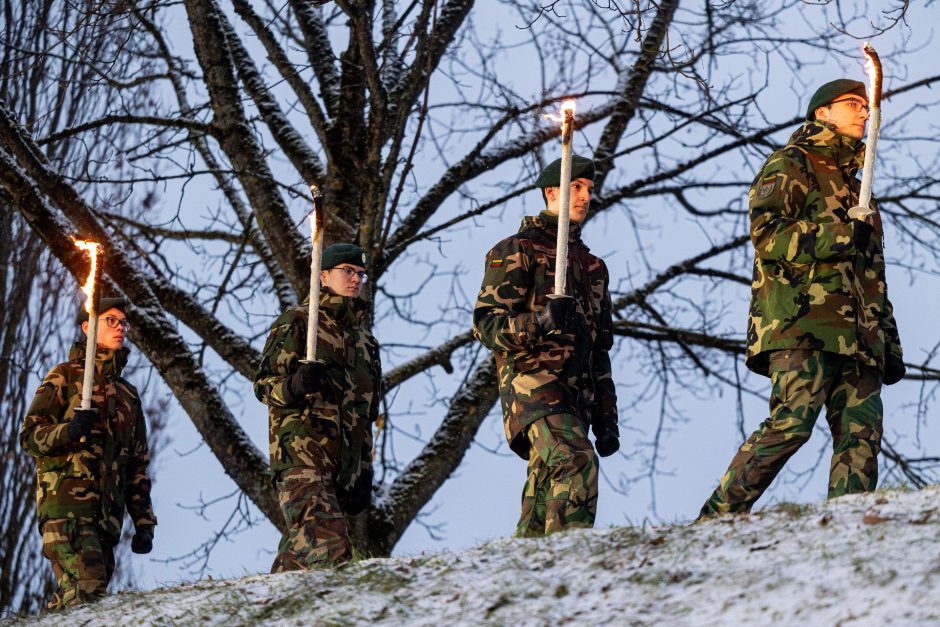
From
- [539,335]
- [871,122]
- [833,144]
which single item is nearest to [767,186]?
[833,144]

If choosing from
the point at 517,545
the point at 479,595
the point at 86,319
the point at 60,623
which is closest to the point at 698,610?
the point at 479,595

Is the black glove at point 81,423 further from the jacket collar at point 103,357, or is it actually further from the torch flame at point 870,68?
the torch flame at point 870,68

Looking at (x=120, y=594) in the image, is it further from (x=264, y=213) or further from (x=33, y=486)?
(x=33, y=486)

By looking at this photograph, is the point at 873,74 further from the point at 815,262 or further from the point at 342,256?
the point at 342,256

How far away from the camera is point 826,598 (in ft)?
15.0

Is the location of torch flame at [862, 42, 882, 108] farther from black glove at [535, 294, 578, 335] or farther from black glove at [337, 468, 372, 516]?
black glove at [337, 468, 372, 516]

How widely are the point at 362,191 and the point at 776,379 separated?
16.5 ft

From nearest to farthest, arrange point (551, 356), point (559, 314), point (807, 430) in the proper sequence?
point (807, 430), point (559, 314), point (551, 356)

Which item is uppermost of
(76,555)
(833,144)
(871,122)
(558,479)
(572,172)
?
(572,172)

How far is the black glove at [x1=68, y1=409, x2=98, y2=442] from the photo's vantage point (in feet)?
24.9

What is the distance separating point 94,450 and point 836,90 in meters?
4.43

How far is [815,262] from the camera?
21.0 feet

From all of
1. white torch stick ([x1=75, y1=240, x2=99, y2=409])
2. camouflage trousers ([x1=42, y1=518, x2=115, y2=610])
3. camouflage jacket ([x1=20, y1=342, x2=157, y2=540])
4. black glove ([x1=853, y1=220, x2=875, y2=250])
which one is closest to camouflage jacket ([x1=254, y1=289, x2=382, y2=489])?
white torch stick ([x1=75, y1=240, x2=99, y2=409])

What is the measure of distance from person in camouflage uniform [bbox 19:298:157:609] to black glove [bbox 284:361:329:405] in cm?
113
